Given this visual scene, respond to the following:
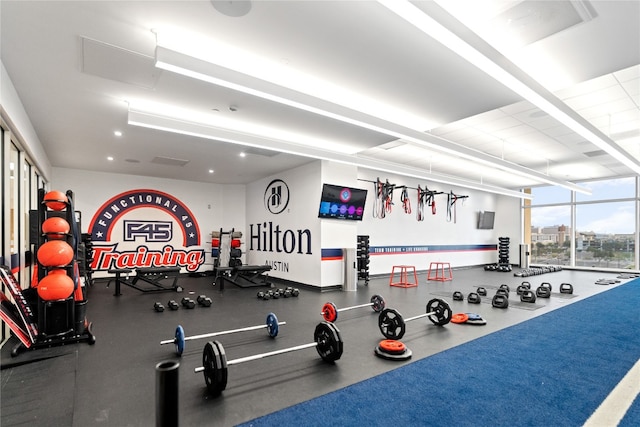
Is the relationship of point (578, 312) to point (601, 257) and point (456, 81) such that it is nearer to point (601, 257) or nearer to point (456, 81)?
point (456, 81)

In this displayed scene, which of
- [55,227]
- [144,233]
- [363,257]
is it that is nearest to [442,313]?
[363,257]


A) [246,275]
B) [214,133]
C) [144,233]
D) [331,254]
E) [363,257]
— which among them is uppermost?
[214,133]

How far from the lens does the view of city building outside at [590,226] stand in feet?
33.1

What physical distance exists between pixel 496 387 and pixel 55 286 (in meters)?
4.10

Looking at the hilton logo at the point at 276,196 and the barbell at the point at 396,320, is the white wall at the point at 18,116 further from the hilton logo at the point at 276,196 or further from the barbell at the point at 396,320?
the hilton logo at the point at 276,196

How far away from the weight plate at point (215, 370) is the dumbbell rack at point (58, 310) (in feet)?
6.15

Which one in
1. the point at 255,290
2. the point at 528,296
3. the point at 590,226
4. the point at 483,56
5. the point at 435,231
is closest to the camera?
the point at 483,56

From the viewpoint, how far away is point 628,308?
5176 mm

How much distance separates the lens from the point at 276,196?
324 inches

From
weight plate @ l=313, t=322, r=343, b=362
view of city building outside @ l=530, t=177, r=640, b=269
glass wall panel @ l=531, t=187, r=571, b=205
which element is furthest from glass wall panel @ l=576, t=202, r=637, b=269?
weight plate @ l=313, t=322, r=343, b=362

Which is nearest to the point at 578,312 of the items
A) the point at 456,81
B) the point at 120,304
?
the point at 456,81

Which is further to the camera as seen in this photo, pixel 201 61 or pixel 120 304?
pixel 120 304

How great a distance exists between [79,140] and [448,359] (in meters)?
6.33

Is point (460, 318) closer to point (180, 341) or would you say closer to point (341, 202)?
point (180, 341)
